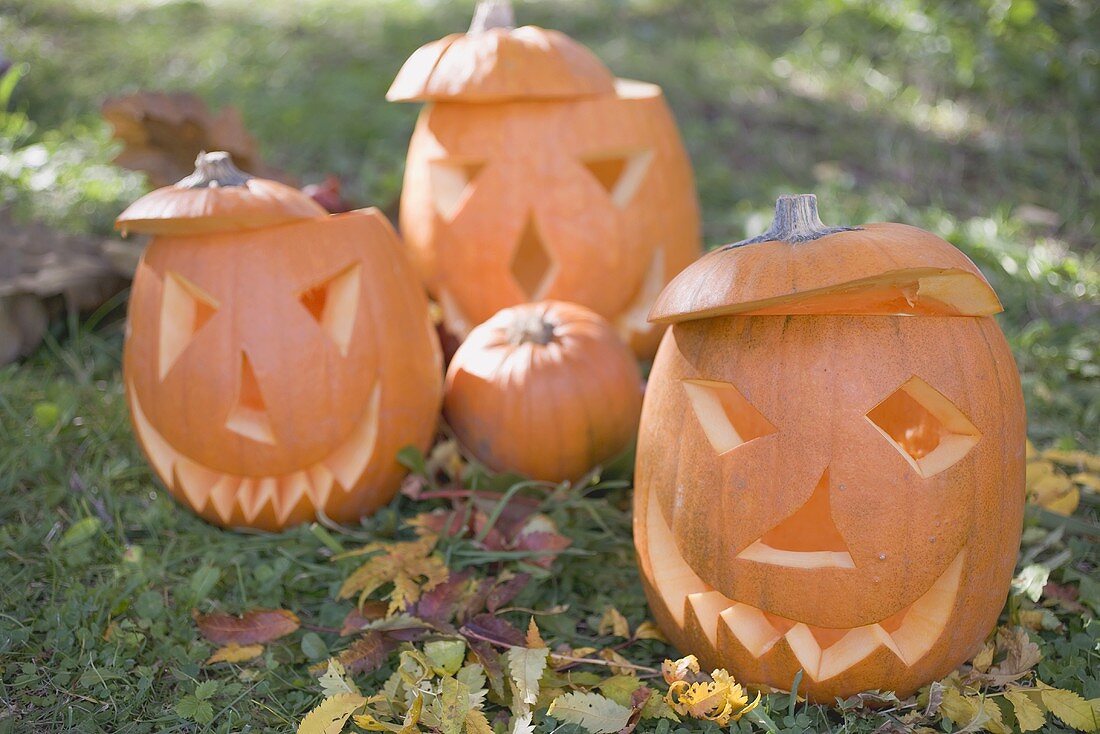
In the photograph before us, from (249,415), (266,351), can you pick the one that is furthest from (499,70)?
(249,415)

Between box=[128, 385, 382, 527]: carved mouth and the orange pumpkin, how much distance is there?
350 mm

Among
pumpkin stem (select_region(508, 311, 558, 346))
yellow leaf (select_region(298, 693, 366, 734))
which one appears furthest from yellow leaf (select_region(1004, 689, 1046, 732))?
pumpkin stem (select_region(508, 311, 558, 346))

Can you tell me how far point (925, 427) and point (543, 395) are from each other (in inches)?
42.6

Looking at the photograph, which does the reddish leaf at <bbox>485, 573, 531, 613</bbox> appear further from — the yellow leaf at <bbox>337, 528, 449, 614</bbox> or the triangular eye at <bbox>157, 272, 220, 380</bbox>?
the triangular eye at <bbox>157, 272, 220, 380</bbox>

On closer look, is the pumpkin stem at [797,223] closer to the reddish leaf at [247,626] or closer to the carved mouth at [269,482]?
the carved mouth at [269,482]

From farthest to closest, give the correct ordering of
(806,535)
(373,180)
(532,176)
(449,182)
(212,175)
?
(373,180)
(449,182)
(532,176)
(212,175)
(806,535)

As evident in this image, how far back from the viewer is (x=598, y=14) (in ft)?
23.5

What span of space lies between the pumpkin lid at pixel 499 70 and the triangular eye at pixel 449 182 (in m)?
0.25

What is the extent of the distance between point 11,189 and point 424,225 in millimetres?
2252

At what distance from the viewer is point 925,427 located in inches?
86.0

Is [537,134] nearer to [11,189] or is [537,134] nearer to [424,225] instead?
[424,225]

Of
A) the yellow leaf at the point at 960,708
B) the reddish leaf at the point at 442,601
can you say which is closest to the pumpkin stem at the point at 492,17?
the reddish leaf at the point at 442,601

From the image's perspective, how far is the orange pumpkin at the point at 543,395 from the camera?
2.88 metres

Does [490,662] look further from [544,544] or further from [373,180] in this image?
[373,180]
